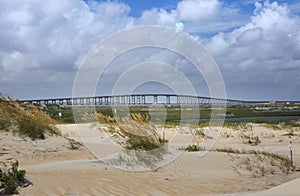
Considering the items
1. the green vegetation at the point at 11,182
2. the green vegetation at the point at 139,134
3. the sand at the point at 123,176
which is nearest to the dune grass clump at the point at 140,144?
the green vegetation at the point at 139,134

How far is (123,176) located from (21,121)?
308 inches

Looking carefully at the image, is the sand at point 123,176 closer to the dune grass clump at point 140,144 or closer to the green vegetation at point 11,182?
the green vegetation at point 11,182

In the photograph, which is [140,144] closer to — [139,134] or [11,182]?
[139,134]

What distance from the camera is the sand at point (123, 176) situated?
9.34 metres

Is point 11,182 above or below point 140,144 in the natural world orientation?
below

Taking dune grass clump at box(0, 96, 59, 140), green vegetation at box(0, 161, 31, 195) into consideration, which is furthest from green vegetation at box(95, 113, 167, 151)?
green vegetation at box(0, 161, 31, 195)

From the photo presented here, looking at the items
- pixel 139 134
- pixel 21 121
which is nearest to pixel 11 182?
pixel 139 134

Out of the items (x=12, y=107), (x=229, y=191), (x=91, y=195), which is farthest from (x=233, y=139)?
(x=91, y=195)

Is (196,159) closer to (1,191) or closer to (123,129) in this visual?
(123,129)

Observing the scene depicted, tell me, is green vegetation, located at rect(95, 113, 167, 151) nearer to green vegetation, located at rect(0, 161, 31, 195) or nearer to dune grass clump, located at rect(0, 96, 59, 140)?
dune grass clump, located at rect(0, 96, 59, 140)

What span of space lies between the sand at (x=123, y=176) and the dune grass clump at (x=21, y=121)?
54cm

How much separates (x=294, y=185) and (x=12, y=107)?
1337 centimetres

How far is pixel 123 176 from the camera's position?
11469 millimetres

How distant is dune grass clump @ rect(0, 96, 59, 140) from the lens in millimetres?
17172
